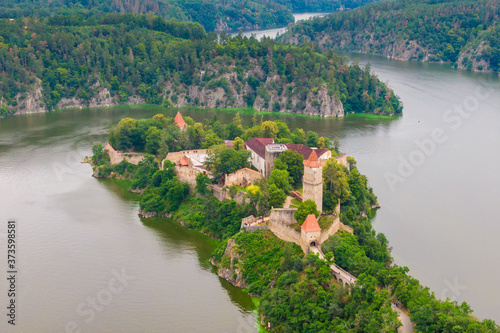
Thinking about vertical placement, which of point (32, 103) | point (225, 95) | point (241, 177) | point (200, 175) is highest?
point (241, 177)

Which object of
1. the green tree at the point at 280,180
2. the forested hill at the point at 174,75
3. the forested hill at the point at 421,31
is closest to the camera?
the green tree at the point at 280,180

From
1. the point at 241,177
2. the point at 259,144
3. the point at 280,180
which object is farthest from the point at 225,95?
the point at 280,180

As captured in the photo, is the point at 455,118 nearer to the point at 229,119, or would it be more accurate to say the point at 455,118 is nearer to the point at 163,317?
the point at 229,119

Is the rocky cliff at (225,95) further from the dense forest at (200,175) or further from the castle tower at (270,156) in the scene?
the castle tower at (270,156)

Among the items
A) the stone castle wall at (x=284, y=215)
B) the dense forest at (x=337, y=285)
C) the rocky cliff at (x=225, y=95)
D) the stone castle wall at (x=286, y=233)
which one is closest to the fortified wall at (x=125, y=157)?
the dense forest at (x=337, y=285)

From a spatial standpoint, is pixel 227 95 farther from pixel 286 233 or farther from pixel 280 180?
pixel 286 233

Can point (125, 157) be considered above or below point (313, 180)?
below

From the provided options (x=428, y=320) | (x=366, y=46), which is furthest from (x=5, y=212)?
(x=366, y=46)
